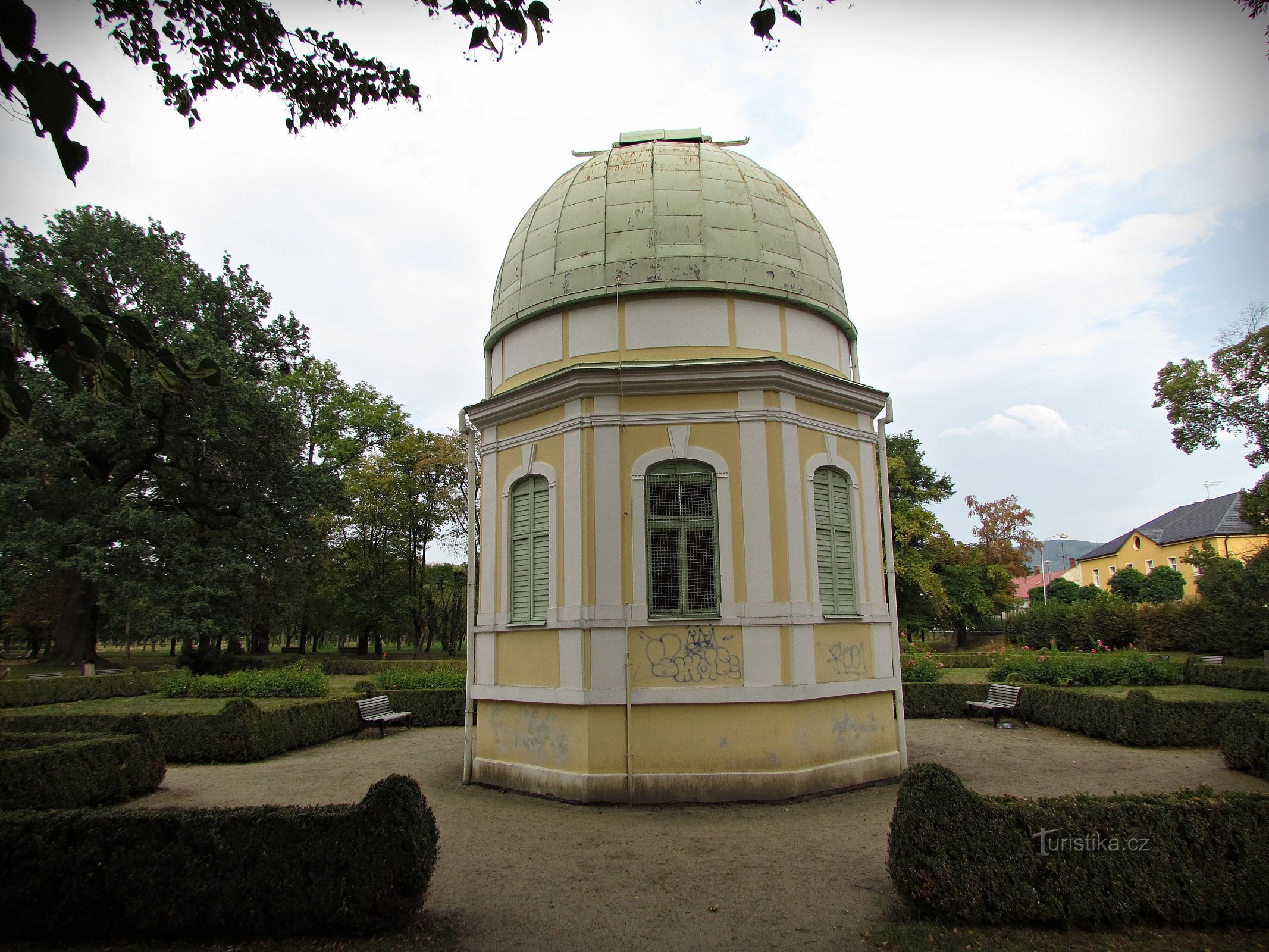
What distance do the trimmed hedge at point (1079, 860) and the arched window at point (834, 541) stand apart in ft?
18.9

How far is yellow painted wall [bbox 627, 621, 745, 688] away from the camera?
12008 millimetres

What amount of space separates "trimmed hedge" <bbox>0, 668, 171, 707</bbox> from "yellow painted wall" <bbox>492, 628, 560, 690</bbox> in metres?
19.6

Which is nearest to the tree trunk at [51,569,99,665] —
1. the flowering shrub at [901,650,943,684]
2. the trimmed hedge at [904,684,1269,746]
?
the flowering shrub at [901,650,943,684]

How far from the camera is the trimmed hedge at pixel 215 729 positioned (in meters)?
15.8

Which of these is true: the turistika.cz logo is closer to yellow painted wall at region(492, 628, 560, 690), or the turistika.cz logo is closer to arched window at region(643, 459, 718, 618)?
arched window at region(643, 459, 718, 618)

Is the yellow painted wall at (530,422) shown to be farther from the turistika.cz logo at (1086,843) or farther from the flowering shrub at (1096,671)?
the flowering shrub at (1096,671)

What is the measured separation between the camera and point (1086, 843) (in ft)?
Answer: 23.0

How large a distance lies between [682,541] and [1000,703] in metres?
12.4

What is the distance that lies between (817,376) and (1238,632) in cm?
3313

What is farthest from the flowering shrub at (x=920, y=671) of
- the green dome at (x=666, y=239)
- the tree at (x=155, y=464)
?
the tree at (x=155, y=464)

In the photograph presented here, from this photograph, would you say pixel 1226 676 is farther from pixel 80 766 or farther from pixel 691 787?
pixel 80 766

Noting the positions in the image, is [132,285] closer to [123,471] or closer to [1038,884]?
[123,471]

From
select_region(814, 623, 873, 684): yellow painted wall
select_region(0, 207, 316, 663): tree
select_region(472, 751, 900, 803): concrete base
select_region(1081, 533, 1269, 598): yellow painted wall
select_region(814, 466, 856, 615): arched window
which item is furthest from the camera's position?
select_region(1081, 533, 1269, 598): yellow painted wall

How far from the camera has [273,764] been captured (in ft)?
50.9
